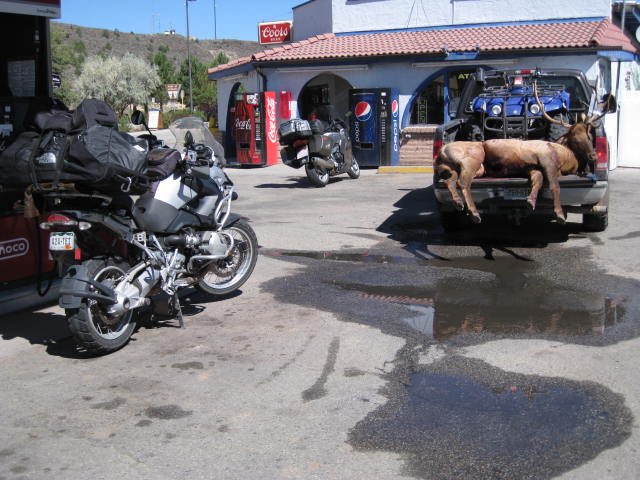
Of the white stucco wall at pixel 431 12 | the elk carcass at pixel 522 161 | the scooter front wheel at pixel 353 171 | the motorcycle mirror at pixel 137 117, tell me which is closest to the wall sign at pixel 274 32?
the white stucco wall at pixel 431 12

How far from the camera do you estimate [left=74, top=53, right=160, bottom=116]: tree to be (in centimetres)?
6094

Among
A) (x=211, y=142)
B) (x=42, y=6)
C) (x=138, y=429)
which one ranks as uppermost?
(x=42, y=6)

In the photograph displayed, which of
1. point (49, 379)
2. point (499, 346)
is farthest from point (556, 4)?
point (49, 379)

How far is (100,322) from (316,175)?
409 inches

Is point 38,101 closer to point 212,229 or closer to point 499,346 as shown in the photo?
point 212,229

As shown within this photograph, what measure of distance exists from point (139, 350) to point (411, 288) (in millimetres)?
2881

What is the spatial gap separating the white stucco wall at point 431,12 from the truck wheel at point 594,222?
44.8ft

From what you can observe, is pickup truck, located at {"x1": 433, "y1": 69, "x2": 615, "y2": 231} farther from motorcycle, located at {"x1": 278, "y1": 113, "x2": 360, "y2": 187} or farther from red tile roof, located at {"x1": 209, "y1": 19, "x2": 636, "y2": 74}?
red tile roof, located at {"x1": 209, "y1": 19, "x2": 636, "y2": 74}

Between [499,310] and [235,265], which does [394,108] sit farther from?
[499,310]

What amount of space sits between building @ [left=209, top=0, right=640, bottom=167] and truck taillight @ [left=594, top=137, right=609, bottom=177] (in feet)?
32.2

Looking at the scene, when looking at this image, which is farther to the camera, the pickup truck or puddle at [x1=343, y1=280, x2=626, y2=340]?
the pickup truck

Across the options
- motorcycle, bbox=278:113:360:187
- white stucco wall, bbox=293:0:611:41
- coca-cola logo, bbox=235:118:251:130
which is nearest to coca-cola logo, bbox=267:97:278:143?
coca-cola logo, bbox=235:118:251:130

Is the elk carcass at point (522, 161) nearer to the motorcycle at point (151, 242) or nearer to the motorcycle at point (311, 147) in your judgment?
the motorcycle at point (151, 242)

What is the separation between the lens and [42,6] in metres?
7.47
